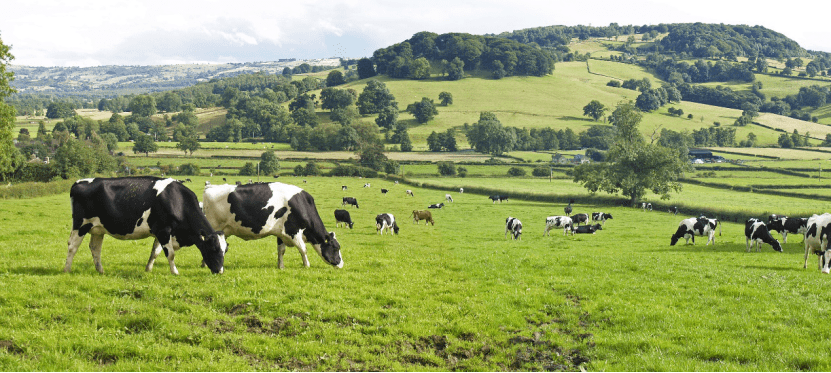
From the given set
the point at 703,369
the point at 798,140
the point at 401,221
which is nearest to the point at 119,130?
the point at 401,221

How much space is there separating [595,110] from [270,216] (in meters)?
181

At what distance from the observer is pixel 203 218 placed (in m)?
13.6

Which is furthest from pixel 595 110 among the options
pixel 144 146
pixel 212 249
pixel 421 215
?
pixel 212 249

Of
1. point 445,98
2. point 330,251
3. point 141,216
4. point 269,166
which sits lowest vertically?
point 269,166

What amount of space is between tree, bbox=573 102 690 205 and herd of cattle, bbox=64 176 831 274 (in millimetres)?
46178

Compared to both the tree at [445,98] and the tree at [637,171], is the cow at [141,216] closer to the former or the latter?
the tree at [637,171]

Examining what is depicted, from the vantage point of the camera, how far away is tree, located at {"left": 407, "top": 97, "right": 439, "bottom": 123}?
172750 millimetres

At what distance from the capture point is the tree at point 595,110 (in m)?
179

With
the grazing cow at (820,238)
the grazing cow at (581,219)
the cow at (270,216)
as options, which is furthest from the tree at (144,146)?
the grazing cow at (820,238)

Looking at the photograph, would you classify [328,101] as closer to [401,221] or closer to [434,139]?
[434,139]

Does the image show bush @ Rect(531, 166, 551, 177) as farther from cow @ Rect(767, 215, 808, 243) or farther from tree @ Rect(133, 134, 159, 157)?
tree @ Rect(133, 134, 159, 157)

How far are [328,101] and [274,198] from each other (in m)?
178

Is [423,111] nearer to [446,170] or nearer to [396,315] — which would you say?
[446,170]

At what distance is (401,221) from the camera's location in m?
44.0
